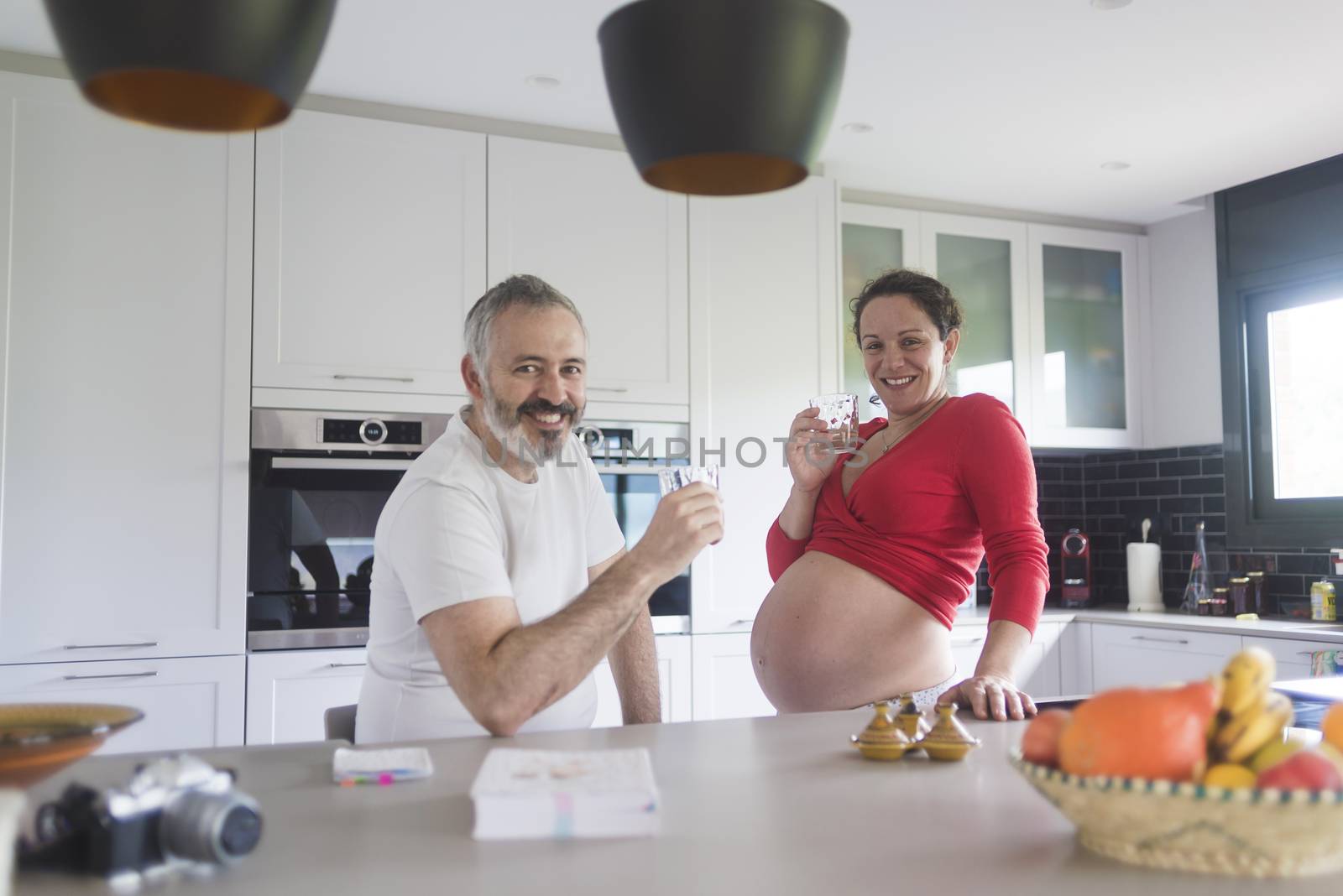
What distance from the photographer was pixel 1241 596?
400 centimetres

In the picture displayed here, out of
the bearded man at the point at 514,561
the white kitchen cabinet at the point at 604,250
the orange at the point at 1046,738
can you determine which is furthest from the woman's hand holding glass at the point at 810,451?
the white kitchen cabinet at the point at 604,250

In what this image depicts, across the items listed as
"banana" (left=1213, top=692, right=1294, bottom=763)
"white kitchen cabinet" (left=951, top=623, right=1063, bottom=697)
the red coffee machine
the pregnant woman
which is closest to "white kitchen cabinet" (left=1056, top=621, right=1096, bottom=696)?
"white kitchen cabinet" (left=951, top=623, right=1063, bottom=697)

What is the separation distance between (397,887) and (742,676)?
2.74 metres

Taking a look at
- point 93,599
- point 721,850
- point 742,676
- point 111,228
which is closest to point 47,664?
point 93,599

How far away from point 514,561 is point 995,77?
2.18 m

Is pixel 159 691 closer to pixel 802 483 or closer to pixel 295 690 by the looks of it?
pixel 295 690

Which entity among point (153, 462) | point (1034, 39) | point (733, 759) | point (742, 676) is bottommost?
point (742, 676)

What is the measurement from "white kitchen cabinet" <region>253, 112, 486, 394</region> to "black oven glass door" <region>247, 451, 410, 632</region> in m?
0.24

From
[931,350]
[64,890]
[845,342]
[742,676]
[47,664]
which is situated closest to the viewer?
[64,890]

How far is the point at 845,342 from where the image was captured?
4148 millimetres

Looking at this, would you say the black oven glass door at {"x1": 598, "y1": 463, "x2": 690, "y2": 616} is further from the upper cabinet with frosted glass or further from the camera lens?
the camera lens

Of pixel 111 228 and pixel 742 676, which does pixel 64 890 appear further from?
pixel 742 676

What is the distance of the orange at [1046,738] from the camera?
0.89 metres

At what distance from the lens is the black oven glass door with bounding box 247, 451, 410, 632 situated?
3004mm
